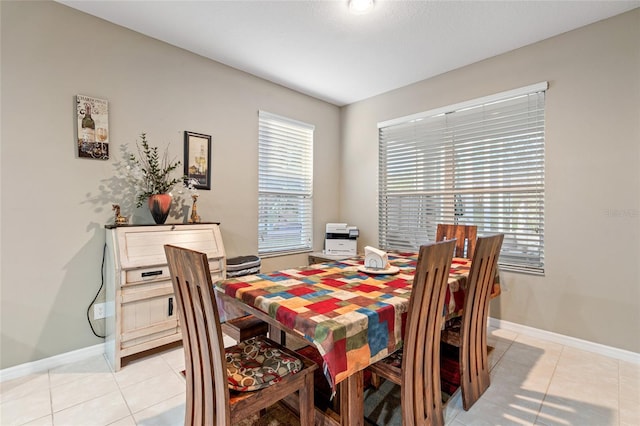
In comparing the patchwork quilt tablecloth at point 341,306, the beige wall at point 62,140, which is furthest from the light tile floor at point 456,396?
the patchwork quilt tablecloth at point 341,306

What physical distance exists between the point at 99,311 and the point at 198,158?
156 centimetres

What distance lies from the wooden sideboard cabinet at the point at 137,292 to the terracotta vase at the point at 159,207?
0.09 meters

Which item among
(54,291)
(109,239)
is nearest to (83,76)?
(109,239)

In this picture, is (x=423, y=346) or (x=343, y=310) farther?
(x=423, y=346)

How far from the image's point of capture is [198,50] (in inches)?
115

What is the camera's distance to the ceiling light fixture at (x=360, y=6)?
2223mm

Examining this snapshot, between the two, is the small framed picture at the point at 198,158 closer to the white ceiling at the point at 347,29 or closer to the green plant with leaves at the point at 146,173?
the green plant with leaves at the point at 146,173

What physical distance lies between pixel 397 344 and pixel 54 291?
2513mm

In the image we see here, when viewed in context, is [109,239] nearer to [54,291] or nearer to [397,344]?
[54,291]

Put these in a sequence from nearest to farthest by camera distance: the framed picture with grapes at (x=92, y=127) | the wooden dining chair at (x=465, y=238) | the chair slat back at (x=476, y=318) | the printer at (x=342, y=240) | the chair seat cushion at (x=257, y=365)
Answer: the chair seat cushion at (x=257, y=365) < the chair slat back at (x=476, y=318) < the framed picture with grapes at (x=92, y=127) < the wooden dining chair at (x=465, y=238) < the printer at (x=342, y=240)

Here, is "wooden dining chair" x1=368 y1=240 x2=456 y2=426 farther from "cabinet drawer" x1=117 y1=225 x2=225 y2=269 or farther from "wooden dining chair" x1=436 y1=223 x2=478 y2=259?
"cabinet drawer" x1=117 y1=225 x2=225 y2=269

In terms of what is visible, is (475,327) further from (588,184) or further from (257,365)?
(588,184)

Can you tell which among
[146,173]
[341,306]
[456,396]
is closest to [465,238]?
[456,396]

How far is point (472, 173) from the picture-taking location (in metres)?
3.21
